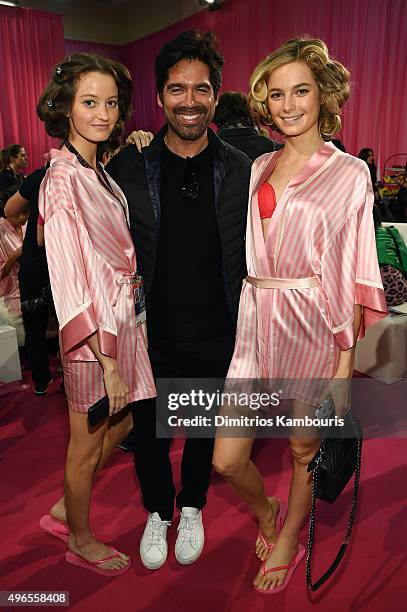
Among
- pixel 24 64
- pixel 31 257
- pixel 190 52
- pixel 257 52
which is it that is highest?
pixel 24 64

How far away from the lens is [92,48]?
11.2 metres

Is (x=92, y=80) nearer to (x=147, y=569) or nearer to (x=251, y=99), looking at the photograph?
(x=251, y=99)

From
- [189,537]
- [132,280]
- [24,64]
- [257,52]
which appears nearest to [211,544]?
[189,537]

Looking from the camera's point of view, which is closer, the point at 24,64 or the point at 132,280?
the point at 132,280

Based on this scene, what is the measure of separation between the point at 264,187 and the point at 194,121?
348 millimetres

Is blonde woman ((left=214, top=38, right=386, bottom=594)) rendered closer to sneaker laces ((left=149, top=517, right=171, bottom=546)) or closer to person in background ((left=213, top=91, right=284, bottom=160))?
sneaker laces ((left=149, top=517, right=171, bottom=546))

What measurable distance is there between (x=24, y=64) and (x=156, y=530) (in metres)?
9.93

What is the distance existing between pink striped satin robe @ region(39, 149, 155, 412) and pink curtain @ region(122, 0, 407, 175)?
479 centimetres

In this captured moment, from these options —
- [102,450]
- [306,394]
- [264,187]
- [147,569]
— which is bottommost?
[147,569]

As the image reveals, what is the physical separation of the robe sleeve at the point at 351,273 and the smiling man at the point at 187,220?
36 centimetres

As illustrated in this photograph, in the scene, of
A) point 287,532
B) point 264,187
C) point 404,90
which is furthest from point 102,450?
point 404,90

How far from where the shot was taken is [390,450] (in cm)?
273

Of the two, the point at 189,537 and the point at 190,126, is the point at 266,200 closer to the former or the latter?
the point at 190,126

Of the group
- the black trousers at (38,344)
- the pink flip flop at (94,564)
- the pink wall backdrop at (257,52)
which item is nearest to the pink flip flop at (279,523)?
the pink flip flop at (94,564)
